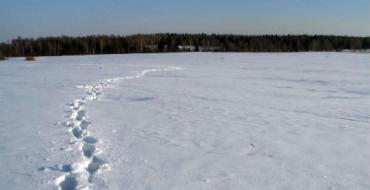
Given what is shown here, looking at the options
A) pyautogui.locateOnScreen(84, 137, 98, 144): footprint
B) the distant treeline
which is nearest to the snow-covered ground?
pyautogui.locateOnScreen(84, 137, 98, 144): footprint

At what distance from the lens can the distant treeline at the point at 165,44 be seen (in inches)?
2741

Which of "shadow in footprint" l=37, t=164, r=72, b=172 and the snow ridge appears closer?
the snow ridge

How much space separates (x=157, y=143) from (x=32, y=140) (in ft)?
5.95

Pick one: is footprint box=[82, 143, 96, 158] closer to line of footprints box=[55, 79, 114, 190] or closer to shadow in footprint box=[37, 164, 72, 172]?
line of footprints box=[55, 79, 114, 190]

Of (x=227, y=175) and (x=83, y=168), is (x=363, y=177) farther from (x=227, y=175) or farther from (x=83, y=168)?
(x=83, y=168)

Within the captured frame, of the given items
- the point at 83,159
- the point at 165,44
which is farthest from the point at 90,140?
the point at 165,44

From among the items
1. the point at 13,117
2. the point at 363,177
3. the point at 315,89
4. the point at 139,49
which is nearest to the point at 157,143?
the point at 363,177

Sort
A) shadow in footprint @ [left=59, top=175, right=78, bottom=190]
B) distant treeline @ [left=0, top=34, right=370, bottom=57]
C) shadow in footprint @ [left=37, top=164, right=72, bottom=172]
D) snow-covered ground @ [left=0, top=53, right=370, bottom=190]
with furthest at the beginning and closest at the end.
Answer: distant treeline @ [left=0, top=34, right=370, bottom=57] < shadow in footprint @ [left=37, top=164, right=72, bottom=172] < snow-covered ground @ [left=0, top=53, right=370, bottom=190] < shadow in footprint @ [left=59, top=175, right=78, bottom=190]

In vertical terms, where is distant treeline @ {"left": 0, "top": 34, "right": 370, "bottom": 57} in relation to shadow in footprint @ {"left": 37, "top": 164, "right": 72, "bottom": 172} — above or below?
above

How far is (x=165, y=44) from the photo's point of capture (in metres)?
74.4

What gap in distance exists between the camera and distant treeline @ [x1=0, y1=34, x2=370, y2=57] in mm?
69625

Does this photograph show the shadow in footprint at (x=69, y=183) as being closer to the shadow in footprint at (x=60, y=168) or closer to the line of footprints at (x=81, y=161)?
the line of footprints at (x=81, y=161)

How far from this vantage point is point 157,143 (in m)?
5.58

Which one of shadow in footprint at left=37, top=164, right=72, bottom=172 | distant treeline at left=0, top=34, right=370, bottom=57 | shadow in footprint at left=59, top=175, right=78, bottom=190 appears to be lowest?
shadow in footprint at left=59, top=175, right=78, bottom=190
